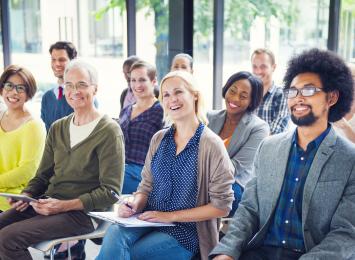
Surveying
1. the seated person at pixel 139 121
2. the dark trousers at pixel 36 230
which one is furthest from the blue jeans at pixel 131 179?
the dark trousers at pixel 36 230

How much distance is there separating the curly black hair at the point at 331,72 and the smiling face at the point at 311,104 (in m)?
0.02

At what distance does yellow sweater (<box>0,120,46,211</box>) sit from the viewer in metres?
2.95

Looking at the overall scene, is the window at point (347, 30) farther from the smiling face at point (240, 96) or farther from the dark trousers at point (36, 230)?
the dark trousers at point (36, 230)

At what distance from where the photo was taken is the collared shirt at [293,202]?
1.93 m

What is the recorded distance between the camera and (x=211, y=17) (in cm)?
450

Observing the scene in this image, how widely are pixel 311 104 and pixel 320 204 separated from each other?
1.25 ft

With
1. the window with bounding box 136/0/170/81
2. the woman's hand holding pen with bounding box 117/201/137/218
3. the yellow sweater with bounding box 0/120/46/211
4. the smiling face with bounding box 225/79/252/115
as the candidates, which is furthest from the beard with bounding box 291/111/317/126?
the window with bounding box 136/0/170/81

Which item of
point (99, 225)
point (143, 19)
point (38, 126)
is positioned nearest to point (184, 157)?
point (99, 225)

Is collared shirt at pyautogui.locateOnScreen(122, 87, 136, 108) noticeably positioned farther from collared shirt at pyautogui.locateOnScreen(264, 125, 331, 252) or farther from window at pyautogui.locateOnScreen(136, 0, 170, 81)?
collared shirt at pyautogui.locateOnScreen(264, 125, 331, 252)

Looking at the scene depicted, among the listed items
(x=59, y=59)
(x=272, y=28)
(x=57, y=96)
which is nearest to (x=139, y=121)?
(x=57, y=96)

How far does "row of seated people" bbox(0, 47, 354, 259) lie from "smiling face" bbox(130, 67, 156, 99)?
25.0 inches

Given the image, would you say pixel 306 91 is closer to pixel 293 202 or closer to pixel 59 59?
pixel 293 202

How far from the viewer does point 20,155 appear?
9.93ft

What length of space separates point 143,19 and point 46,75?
1.40 m
